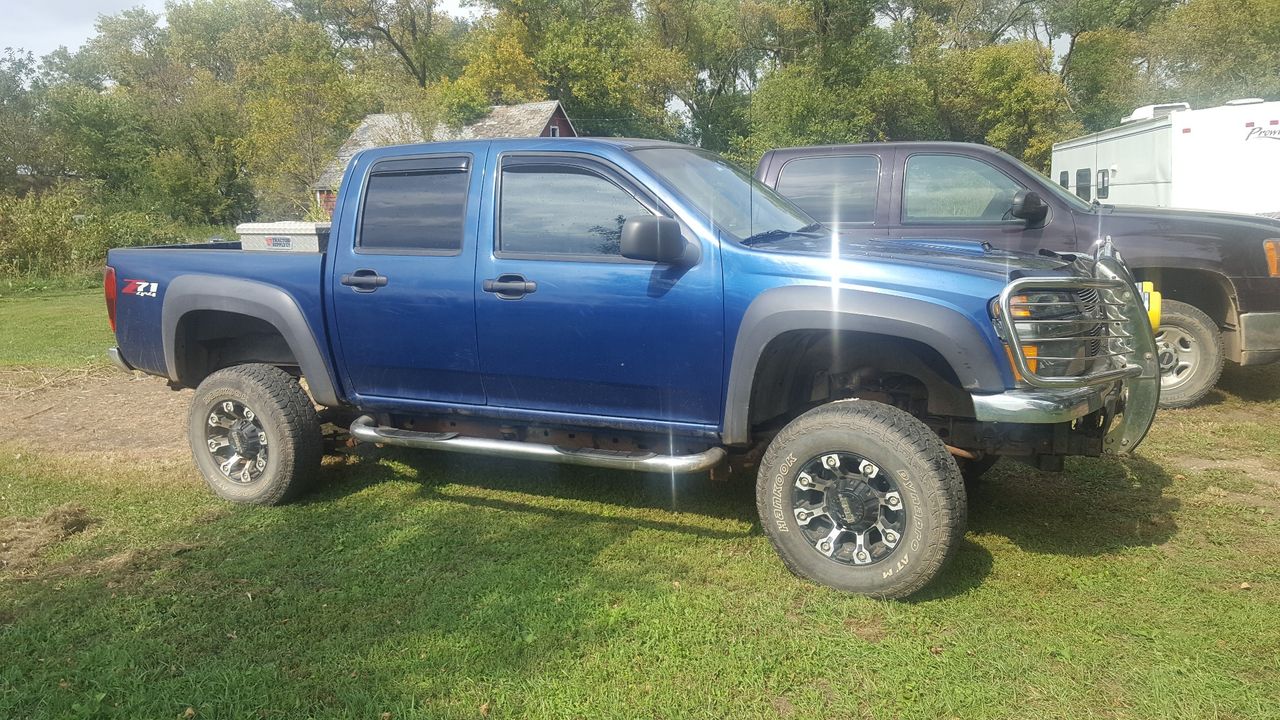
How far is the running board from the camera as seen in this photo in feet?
13.4

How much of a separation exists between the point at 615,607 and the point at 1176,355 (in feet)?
17.9

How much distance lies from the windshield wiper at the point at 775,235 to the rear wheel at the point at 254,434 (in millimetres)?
2712

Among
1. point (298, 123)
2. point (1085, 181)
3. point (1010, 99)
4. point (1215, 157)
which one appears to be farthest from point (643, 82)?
point (1215, 157)

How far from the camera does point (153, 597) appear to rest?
3.95 metres

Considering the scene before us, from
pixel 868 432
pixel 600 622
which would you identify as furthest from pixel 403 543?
pixel 868 432

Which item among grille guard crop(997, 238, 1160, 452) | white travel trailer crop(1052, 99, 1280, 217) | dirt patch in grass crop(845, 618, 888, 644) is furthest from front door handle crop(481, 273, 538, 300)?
white travel trailer crop(1052, 99, 1280, 217)

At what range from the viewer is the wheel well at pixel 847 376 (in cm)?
397

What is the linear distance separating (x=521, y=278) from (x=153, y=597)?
217cm

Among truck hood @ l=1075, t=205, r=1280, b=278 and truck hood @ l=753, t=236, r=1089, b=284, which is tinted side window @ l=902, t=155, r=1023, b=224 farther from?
truck hood @ l=753, t=236, r=1089, b=284

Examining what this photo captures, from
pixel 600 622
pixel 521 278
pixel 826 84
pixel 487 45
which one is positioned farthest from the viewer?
pixel 487 45

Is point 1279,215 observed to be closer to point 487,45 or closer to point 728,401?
point 728,401

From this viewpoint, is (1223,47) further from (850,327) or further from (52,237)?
(850,327)

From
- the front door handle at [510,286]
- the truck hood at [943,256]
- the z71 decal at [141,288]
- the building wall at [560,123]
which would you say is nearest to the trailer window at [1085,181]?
the truck hood at [943,256]

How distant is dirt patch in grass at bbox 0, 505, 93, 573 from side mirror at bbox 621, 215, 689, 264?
332 centimetres
